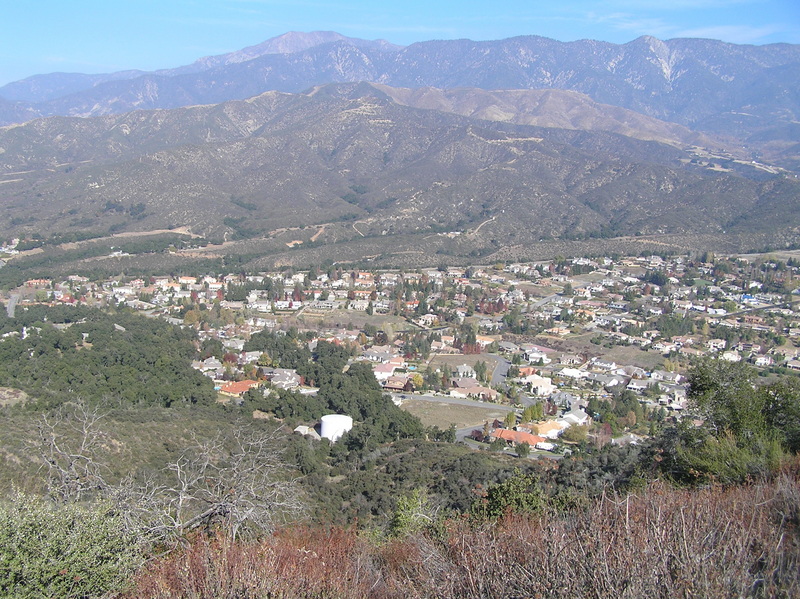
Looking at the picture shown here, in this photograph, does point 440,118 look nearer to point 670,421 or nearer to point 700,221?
point 700,221

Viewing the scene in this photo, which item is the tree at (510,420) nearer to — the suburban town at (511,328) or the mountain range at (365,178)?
the suburban town at (511,328)

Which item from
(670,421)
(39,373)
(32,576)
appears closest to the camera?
(32,576)

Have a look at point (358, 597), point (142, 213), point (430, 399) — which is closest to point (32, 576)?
point (358, 597)

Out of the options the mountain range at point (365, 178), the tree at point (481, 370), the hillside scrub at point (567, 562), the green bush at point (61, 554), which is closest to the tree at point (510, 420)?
the tree at point (481, 370)

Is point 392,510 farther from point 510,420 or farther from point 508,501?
point 510,420

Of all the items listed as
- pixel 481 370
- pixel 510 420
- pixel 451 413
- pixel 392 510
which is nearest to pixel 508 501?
pixel 392 510
